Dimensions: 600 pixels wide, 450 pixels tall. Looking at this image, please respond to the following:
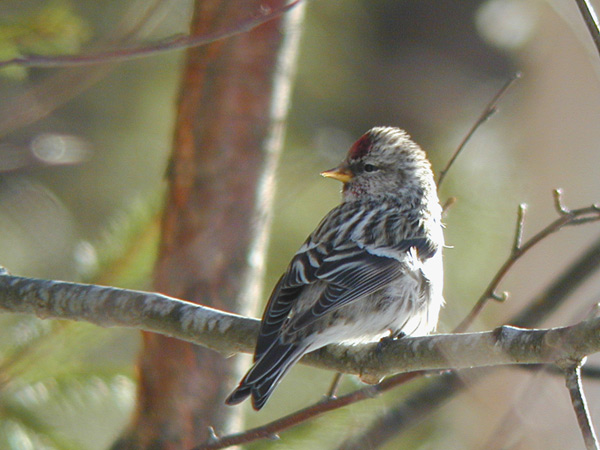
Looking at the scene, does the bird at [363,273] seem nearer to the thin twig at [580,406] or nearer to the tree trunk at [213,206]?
the tree trunk at [213,206]

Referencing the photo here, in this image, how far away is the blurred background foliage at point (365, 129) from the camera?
4.14m

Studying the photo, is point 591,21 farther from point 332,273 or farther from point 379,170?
point 379,170

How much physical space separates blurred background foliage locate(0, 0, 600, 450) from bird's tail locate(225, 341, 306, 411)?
1087 mm

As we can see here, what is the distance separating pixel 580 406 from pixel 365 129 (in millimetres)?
4355

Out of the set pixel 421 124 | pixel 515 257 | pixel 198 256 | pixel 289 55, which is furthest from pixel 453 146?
pixel 515 257

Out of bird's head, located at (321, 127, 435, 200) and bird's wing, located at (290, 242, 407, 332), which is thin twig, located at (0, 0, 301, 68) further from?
bird's head, located at (321, 127, 435, 200)

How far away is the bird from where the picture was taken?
2299mm

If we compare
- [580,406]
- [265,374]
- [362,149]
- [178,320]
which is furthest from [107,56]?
[362,149]

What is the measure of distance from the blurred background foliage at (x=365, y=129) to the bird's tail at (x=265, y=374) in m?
1.09

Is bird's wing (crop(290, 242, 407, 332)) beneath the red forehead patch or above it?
beneath

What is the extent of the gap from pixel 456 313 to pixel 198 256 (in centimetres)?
105

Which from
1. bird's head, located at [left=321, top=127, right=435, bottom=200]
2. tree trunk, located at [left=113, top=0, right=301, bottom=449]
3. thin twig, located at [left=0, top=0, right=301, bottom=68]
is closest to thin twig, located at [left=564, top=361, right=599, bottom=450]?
thin twig, located at [left=0, top=0, right=301, bottom=68]

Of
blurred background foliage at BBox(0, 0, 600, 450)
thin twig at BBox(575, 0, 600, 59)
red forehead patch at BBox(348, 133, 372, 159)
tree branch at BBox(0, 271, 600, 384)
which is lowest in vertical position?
blurred background foliage at BBox(0, 0, 600, 450)

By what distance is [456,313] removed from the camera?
9.77ft
